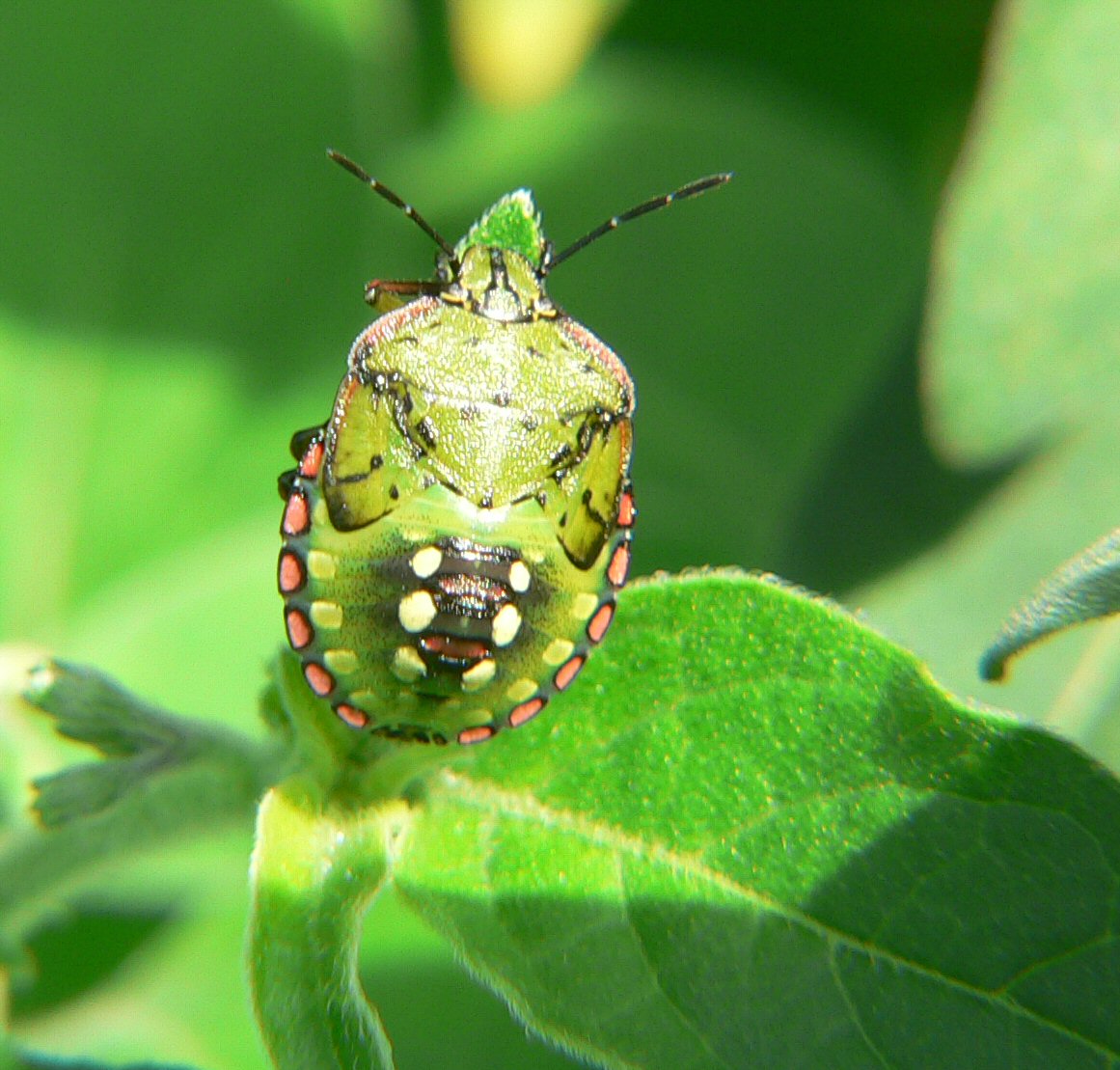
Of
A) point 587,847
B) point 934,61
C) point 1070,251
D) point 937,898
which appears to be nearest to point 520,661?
point 587,847

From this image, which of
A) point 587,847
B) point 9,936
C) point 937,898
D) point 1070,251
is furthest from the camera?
point 1070,251

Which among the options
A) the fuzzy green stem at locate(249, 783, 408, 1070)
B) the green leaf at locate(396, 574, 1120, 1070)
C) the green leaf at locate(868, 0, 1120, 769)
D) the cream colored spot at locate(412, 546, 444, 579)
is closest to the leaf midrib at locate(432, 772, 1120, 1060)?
the green leaf at locate(396, 574, 1120, 1070)

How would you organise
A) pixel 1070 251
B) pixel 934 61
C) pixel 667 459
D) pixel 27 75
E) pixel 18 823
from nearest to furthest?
1. pixel 18 823
2. pixel 1070 251
3. pixel 27 75
4. pixel 667 459
5. pixel 934 61

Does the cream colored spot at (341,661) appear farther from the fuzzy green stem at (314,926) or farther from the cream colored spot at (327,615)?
the fuzzy green stem at (314,926)

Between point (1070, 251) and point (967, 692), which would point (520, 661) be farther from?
point (1070, 251)

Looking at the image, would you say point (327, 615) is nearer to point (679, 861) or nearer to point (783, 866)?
point (679, 861)
